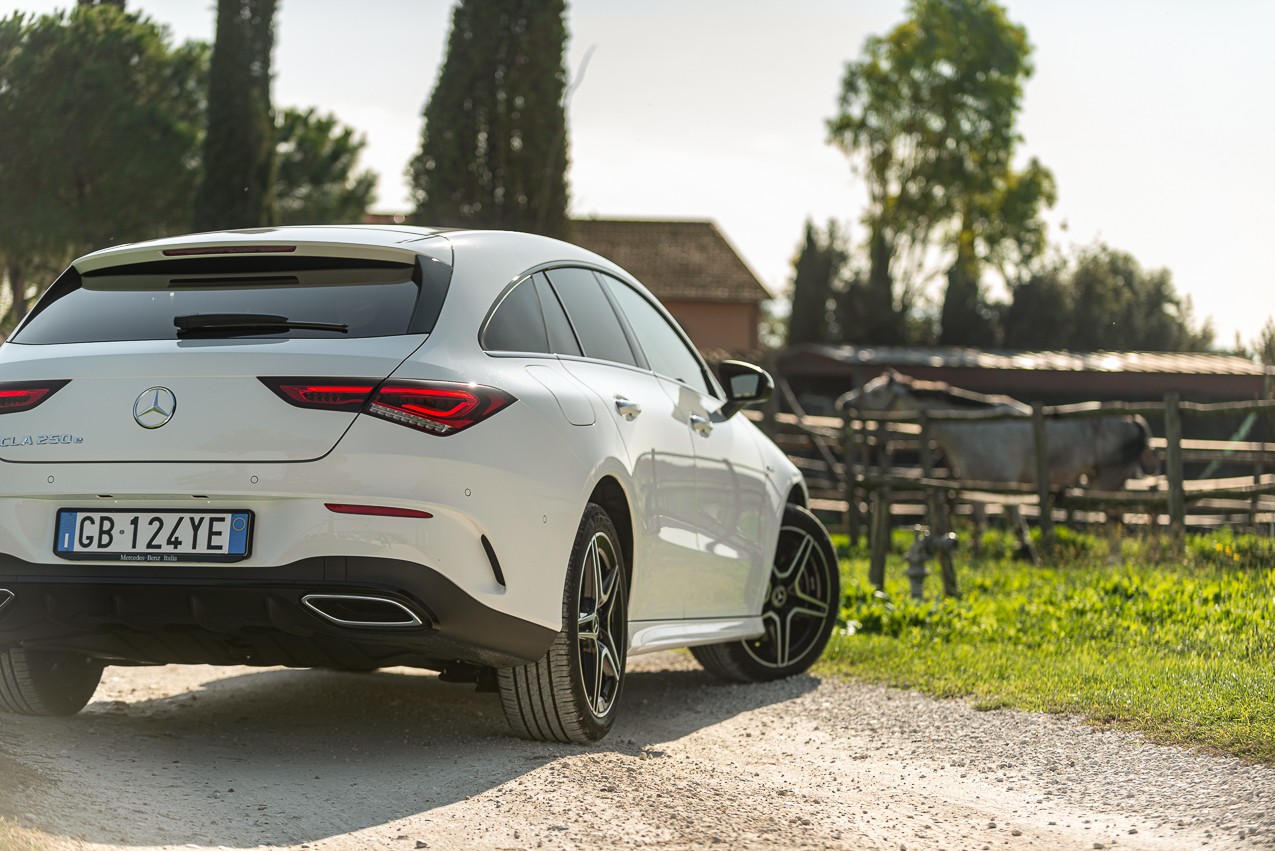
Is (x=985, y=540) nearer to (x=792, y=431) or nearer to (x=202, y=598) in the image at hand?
(x=792, y=431)

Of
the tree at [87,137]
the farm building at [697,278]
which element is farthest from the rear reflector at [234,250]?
the farm building at [697,278]

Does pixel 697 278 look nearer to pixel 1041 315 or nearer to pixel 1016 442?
pixel 1041 315

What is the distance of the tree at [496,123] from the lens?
2109cm

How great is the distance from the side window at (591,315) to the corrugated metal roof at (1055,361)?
1179 inches

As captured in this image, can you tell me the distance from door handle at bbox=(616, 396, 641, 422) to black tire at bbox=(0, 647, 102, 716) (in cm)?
225

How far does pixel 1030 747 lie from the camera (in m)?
5.77

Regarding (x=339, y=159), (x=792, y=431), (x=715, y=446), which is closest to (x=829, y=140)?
(x=339, y=159)

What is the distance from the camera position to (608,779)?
15.7 ft

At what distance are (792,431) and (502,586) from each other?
49.4 feet

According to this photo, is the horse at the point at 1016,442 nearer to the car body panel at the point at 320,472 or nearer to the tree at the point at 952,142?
the car body panel at the point at 320,472

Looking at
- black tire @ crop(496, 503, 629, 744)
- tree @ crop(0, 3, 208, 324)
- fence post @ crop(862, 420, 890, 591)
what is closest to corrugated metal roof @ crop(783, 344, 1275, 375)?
tree @ crop(0, 3, 208, 324)

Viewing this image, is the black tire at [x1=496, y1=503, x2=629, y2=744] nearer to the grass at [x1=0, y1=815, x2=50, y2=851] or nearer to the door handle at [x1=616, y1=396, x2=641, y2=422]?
the door handle at [x1=616, y1=396, x2=641, y2=422]

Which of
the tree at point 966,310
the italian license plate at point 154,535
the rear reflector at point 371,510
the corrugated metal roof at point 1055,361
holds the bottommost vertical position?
the italian license plate at point 154,535

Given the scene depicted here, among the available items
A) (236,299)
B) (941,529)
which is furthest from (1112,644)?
(236,299)
